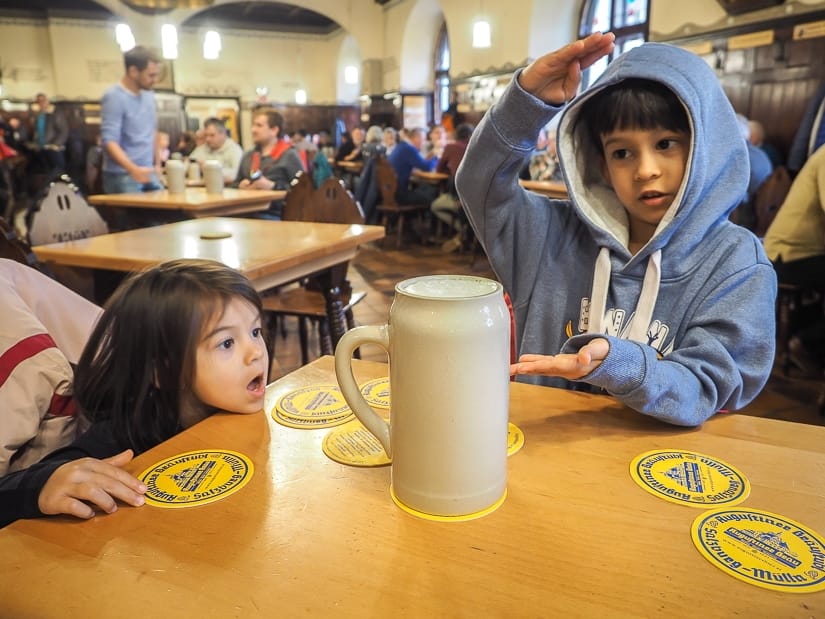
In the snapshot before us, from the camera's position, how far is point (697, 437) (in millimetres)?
730

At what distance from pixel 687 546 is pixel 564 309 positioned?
0.65 meters

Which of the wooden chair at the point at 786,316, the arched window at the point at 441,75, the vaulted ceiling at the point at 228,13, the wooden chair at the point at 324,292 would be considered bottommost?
the wooden chair at the point at 786,316

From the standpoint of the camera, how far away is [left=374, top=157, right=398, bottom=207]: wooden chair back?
6676mm

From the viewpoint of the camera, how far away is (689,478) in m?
0.63

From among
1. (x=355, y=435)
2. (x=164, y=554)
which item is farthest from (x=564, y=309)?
(x=164, y=554)

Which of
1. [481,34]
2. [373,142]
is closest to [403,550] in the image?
[481,34]

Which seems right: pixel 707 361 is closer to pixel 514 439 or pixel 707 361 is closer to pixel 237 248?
pixel 514 439

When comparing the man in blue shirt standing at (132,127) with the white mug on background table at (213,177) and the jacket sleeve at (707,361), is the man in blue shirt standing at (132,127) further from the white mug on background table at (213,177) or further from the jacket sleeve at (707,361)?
the jacket sleeve at (707,361)

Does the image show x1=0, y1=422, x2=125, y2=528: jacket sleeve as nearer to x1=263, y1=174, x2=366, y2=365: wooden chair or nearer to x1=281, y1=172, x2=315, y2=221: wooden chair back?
x1=263, y1=174, x2=366, y2=365: wooden chair

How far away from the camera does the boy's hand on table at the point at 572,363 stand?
67 cm

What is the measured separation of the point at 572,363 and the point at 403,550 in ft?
0.93

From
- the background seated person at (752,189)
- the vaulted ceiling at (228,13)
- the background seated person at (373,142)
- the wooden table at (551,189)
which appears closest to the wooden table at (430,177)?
the background seated person at (373,142)

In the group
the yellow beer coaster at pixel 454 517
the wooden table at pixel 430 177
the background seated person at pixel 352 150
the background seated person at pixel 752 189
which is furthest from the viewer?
the background seated person at pixel 352 150

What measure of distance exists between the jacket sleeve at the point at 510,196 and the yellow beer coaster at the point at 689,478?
53cm
